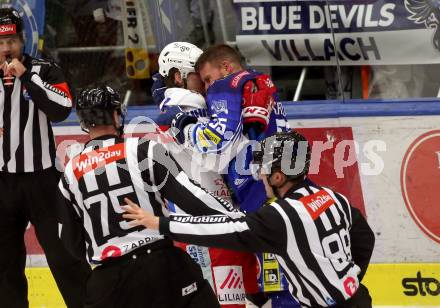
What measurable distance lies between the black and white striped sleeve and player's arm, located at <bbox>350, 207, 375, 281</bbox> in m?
0.39

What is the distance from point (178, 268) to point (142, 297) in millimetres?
180

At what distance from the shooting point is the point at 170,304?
3824 millimetres

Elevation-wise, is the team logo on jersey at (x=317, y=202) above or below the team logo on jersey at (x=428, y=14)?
below

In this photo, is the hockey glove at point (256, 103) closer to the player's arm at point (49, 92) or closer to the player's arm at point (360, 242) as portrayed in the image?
the player's arm at point (360, 242)

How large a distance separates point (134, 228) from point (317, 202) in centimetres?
70

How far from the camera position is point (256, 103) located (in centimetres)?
462

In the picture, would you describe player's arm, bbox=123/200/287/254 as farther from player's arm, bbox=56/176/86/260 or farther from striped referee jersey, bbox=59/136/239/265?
player's arm, bbox=56/176/86/260

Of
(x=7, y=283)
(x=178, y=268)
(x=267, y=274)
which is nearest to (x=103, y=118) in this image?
(x=178, y=268)

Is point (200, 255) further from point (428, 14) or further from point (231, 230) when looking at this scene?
point (428, 14)

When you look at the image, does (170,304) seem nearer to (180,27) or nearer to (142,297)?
(142,297)

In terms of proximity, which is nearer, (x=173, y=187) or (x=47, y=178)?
(x=173, y=187)

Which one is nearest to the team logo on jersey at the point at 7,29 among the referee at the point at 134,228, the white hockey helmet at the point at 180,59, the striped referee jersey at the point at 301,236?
the white hockey helmet at the point at 180,59

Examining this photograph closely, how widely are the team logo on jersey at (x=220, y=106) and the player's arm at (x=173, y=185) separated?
768 mm

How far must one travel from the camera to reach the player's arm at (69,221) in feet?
13.1
